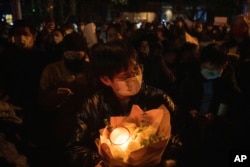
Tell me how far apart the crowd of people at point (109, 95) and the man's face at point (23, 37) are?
13mm

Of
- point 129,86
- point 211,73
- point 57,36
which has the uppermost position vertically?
point 129,86

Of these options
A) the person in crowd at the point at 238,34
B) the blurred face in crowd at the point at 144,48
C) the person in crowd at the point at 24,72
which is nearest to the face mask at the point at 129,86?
the person in crowd at the point at 24,72

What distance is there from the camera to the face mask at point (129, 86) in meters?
2.22

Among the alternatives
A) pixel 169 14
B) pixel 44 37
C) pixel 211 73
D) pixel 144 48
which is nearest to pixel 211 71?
pixel 211 73

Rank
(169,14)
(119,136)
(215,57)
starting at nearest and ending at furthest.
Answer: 1. (119,136)
2. (215,57)
3. (169,14)

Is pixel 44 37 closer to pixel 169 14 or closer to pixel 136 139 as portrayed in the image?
pixel 136 139

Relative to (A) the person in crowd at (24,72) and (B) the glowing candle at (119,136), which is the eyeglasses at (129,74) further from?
(A) the person in crowd at (24,72)

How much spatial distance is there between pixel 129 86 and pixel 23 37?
318 cm

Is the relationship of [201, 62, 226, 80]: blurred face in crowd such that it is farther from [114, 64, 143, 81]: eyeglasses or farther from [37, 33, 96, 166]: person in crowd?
[114, 64, 143, 81]: eyeglasses

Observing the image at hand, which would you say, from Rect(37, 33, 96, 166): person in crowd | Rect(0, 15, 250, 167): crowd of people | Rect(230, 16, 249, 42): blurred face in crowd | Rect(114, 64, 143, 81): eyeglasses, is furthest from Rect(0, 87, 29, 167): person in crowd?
Rect(230, 16, 249, 42): blurred face in crowd

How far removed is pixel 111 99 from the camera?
237 cm

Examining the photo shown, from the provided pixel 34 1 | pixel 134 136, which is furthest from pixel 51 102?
pixel 34 1

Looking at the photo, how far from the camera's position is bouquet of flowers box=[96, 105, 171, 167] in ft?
6.44

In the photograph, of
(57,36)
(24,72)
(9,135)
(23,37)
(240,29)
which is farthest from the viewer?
(57,36)
